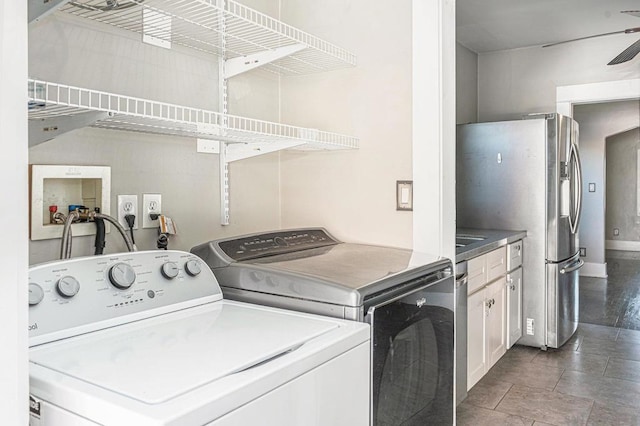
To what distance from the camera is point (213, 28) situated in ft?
5.50

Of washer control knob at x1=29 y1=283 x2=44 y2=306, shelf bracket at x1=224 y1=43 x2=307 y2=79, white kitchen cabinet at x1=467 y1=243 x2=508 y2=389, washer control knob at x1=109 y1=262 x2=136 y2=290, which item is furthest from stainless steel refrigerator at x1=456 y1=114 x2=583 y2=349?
washer control knob at x1=29 y1=283 x2=44 y2=306

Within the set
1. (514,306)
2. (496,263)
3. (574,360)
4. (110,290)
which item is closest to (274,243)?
(110,290)

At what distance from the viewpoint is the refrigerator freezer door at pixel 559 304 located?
3.58m

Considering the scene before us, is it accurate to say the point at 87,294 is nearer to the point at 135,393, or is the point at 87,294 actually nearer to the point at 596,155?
the point at 135,393

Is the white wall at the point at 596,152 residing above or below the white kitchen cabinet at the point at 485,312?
above

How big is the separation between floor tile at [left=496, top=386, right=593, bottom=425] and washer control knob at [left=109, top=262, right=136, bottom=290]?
6.93ft

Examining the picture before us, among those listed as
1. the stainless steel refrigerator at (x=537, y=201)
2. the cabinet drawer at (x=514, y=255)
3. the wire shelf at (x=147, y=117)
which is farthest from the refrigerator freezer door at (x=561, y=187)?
the wire shelf at (x=147, y=117)

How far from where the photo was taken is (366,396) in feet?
4.06

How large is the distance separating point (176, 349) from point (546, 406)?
2300 mm

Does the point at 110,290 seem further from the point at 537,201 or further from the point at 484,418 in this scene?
the point at 537,201

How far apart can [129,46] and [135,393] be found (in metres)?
1.19

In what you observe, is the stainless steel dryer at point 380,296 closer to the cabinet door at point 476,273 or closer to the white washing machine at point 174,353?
the white washing machine at point 174,353

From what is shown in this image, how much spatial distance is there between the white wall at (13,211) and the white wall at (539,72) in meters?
4.89

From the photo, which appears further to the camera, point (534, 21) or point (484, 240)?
point (534, 21)
